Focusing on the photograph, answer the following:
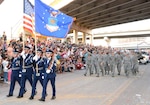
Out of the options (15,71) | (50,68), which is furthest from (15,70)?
(50,68)

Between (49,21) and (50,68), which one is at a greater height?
(49,21)

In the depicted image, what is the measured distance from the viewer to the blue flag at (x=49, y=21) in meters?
9.86

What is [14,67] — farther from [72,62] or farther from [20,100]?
[72,62]

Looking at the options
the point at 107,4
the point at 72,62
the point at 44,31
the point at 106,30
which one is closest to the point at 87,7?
the point at 107,4

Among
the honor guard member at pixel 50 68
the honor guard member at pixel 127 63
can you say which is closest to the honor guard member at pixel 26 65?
the honor guard member at pixel 50 68

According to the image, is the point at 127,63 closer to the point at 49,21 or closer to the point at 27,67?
the point at 49,21

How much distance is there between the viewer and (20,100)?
29.6 ft

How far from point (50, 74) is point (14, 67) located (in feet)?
4.85

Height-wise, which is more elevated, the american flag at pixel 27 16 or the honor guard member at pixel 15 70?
the american flag at pixel 27 16

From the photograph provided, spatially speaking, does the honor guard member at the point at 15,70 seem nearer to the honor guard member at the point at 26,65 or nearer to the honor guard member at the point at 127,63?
the honor guard member at the point at 26,65

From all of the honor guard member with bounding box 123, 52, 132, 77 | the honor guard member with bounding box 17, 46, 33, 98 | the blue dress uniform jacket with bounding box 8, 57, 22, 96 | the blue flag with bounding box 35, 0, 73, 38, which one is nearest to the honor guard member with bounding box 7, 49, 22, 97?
the blue dress uniform jacket with bounding box 8, 57, 22, 96

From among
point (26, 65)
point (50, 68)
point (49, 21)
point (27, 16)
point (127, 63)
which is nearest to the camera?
point (50, 68)

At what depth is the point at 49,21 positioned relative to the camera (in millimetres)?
10312

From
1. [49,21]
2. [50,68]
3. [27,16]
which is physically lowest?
[50,68]
